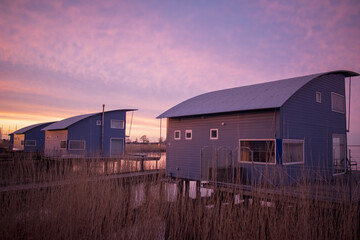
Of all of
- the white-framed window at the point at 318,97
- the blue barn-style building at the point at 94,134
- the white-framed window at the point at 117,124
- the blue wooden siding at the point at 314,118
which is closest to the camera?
the blue wooden siding at the point at 314,118

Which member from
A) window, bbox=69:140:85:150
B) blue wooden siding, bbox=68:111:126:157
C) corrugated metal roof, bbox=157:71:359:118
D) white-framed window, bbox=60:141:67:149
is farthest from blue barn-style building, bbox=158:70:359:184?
white-framed window, bbox=60:141:67:149

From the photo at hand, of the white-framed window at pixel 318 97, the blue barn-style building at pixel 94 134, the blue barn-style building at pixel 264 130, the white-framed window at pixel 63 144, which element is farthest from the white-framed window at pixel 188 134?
the white-framed window at pixel 63 144

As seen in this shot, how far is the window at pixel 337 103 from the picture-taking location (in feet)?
42.5

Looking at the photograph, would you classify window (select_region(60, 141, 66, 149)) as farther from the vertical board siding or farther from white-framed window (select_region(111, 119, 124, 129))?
the vertical board siding

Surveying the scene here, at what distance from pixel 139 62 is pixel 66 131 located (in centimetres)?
1417

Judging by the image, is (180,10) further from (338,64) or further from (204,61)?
(338,64)

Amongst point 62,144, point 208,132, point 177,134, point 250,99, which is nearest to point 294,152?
point 250,99

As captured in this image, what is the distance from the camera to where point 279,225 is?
389 centimetres

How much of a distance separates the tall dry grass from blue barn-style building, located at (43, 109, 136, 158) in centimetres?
1995

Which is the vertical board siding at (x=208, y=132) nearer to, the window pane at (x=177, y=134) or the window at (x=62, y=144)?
the window pane at (x=177, y=134)

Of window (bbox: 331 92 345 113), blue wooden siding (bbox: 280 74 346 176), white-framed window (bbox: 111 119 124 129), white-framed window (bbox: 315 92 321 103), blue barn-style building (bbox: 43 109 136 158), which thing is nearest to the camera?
blue wooden siding (bbox: 280 74 346 176)

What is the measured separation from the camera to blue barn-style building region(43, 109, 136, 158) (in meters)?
24.8

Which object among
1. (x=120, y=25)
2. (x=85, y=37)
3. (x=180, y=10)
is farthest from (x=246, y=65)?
(x=85, y=37)

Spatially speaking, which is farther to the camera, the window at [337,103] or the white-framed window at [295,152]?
the window at [337,103]
